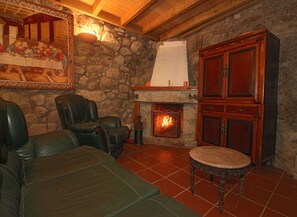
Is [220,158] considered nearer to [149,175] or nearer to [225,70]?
[149,175]

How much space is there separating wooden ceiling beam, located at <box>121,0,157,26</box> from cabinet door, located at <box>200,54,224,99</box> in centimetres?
133

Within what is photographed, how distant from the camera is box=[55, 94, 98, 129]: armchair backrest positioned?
238cm

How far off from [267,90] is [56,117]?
3313mm

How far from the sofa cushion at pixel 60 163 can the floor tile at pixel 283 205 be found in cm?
162

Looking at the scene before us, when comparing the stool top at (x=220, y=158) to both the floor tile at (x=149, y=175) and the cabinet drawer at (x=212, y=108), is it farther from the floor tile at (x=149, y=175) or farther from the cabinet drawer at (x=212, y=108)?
the cabinet drawer at (x=212, y=108)

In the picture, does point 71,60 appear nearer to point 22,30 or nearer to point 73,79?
point 73,79

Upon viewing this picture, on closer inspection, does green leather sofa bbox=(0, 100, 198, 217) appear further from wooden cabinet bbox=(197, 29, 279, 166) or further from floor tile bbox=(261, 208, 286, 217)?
wooden cabinet bbox=(197, 29, 279, 166)

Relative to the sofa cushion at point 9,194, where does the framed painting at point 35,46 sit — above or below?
above

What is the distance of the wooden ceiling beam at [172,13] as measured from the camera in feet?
8.41

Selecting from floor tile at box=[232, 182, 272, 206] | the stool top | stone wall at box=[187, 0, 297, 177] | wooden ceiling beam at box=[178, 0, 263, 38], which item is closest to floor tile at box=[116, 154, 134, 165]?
the stool top

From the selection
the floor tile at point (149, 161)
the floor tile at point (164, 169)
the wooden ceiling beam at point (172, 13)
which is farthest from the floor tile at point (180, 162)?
the wooden ceiling beam at point (172, 13)

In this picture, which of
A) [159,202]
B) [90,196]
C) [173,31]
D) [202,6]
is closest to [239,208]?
[159,202]

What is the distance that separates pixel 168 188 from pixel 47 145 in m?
1.33

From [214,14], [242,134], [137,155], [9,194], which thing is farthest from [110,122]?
[214,14]
